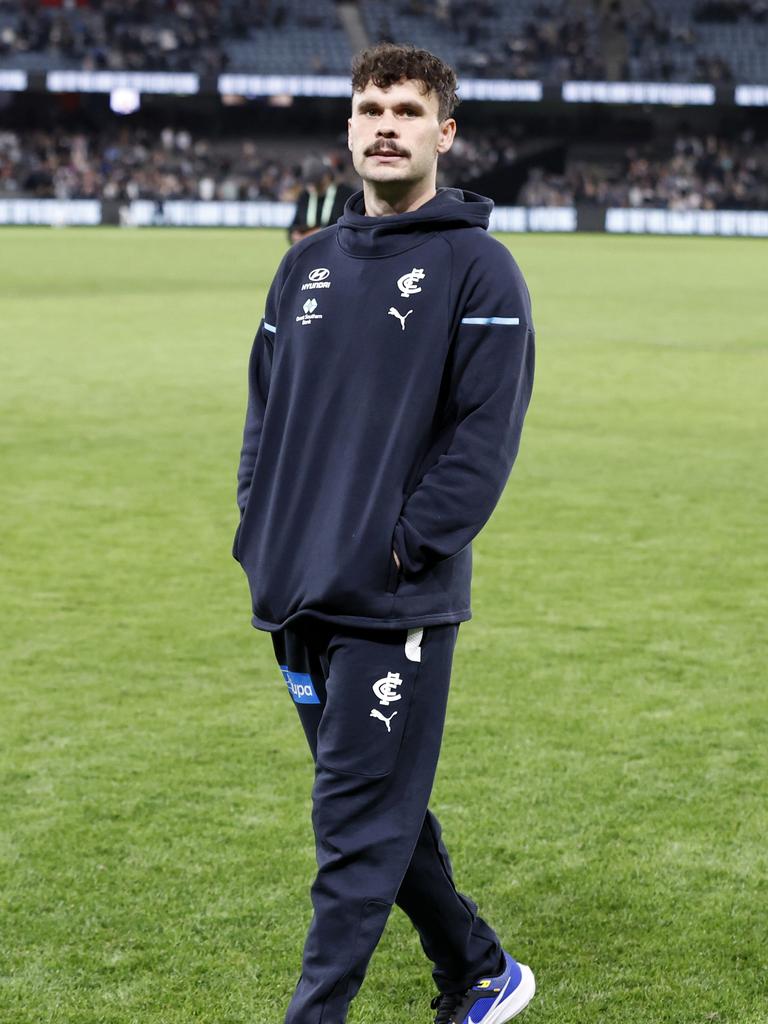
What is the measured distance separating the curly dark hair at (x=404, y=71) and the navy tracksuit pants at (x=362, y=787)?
41.2 inches

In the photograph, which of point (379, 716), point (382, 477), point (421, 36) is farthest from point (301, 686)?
point (421, 36)

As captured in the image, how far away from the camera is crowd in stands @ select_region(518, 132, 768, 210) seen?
167 ft

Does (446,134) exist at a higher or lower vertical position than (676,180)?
higher

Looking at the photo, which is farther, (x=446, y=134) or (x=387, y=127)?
(x=446, y=134)

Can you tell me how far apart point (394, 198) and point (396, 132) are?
0.13 metres

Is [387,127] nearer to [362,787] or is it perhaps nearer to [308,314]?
[308,314]

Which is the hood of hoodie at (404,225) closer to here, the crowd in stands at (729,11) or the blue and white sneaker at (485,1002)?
the blue and white sneaker at (485,1002)

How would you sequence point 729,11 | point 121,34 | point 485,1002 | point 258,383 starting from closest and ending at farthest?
point 258,383
point 485,1002
point 121,34
point 729,11

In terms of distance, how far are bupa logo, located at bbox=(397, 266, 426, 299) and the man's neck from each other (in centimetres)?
16

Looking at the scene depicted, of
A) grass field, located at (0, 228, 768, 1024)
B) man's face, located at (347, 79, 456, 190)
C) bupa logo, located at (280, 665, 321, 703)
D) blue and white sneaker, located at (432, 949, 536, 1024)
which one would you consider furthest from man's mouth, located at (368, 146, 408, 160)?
grass field, located at (0, 228, 768, 1024)

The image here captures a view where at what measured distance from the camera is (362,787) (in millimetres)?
2811

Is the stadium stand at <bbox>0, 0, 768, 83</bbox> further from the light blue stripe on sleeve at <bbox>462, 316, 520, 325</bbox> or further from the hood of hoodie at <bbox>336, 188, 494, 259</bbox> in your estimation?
the light blue stripe on sleeve at <bbox>462, 316, 520, 325</bbox>

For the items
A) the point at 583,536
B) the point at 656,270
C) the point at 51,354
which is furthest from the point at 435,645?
the point at 656,270

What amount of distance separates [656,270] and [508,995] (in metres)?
28.6
